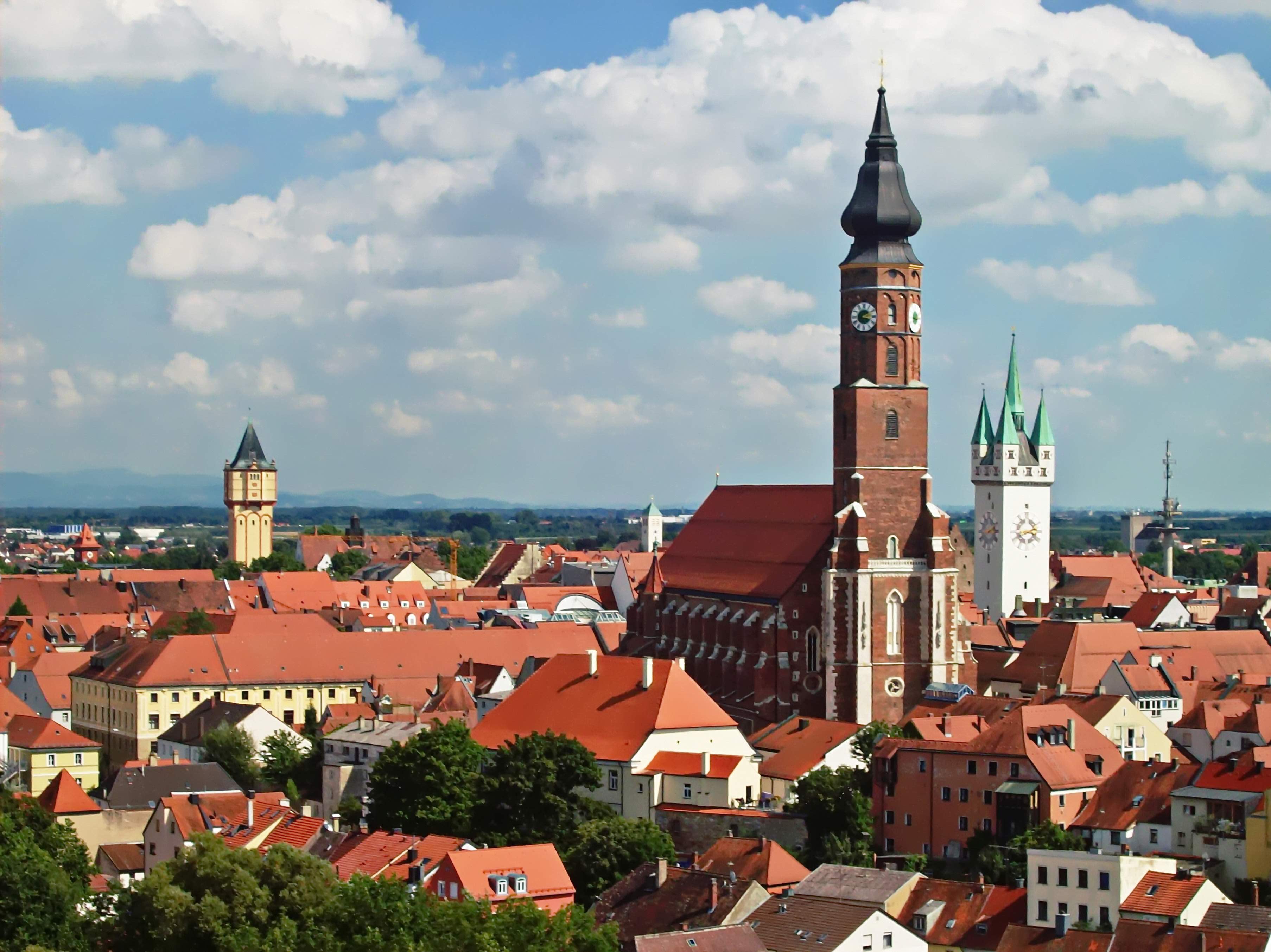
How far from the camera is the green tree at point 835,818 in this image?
63656 millimetres

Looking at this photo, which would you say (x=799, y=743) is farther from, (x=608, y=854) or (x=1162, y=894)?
(x=1162, y=894)

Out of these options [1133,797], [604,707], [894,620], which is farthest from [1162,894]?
[894,620]

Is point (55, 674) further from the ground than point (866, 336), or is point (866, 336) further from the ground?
point (866, 336)

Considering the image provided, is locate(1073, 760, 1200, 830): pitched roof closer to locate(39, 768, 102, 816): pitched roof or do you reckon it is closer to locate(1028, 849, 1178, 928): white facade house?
locate(1028, 849, 1178, 928): white facade house

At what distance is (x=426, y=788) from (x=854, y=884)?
14702 mm

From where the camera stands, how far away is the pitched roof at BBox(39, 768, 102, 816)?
70125 millimetres

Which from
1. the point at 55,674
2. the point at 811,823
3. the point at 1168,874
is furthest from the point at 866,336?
the point at 55,674

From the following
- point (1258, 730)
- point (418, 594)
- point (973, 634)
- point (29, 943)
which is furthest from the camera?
point (418, 594)

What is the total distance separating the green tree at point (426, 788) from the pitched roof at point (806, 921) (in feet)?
43.8

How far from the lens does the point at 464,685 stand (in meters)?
90.5

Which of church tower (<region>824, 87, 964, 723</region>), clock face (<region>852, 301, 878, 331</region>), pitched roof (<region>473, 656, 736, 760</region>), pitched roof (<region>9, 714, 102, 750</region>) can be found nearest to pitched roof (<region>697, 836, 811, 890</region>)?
pitched roof (<region>473, 656, 736, 760</region>)

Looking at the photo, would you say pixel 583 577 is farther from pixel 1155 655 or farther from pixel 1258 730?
pixel 1258 730

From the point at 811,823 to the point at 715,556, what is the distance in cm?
2450

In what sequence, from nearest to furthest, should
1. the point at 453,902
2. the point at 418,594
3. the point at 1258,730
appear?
the point at 453,902 → the point at 1258,730 → the point at 418,594
